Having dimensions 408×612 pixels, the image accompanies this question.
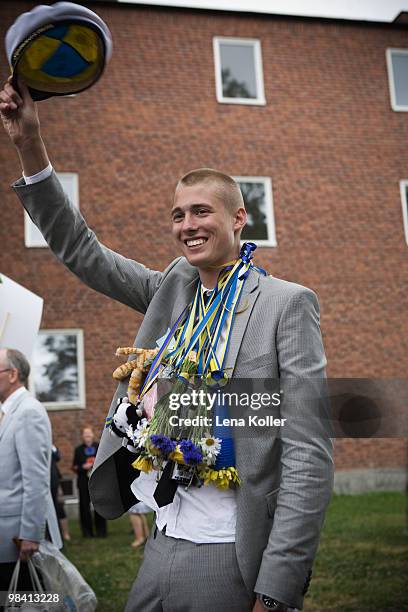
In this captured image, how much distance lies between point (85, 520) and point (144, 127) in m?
7.74

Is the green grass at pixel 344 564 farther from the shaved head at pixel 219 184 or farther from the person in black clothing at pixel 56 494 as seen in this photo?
the shaved head at pixel 219 184

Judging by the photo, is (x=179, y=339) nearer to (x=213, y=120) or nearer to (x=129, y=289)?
(x=129, y=289)

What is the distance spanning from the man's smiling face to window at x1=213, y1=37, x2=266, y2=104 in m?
13.2

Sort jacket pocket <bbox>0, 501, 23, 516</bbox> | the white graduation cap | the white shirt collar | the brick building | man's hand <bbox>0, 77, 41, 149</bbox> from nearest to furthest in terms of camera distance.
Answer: man's hand <bbox>0, 77, 41, 149</bbox>
jacket pocket <bbox>0, 501, 23, 516</bbox>
the white shirt collar
the white graduation cap
the brick building

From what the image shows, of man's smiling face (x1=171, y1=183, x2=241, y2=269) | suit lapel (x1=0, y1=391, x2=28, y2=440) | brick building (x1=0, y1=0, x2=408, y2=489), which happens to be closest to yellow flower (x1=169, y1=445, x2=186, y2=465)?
man's smiling face (x1=171, y1=183, x2=241, y2=269)

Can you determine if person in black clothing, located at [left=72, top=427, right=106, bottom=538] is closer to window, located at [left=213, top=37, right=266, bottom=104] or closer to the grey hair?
the grey hair

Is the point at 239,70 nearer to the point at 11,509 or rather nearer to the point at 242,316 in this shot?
the point at 11,509

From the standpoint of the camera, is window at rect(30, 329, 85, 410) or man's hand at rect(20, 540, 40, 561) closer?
man's hand at rect(20, 540, 40, 561)

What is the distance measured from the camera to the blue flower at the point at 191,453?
1.89 metres

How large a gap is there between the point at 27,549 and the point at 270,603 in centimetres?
230

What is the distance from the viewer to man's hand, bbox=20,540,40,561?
3.73m

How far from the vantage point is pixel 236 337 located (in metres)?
2.05

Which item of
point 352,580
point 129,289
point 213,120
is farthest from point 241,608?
point 213,120

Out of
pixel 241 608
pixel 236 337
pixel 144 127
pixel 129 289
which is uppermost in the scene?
pixel 144 127
